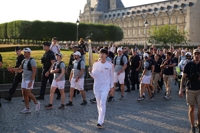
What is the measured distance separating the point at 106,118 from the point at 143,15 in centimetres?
9567

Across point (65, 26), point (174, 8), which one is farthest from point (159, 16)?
point (65, 26)

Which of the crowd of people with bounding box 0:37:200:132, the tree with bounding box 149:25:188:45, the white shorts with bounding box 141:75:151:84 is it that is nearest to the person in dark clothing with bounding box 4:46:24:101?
the crowd of people with bounding box 0:37:200:132

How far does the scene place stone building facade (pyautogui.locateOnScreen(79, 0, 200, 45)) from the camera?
279ft

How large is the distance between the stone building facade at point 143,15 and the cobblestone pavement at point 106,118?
224 ft

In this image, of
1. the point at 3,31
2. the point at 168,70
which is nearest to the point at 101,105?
the point at 168,70

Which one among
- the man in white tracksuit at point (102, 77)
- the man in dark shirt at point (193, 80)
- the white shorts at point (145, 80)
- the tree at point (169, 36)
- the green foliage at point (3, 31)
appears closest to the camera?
the man in dark shirt at point (193, 80)

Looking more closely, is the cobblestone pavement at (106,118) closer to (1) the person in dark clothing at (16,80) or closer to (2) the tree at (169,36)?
(1) the person in dark clothing at (16,80)

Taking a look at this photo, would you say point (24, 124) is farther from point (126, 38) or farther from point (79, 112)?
point (126, 38)

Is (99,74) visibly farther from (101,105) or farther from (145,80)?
(145,80)

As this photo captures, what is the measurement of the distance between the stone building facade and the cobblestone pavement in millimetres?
68141

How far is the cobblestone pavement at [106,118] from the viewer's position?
7.66 metres

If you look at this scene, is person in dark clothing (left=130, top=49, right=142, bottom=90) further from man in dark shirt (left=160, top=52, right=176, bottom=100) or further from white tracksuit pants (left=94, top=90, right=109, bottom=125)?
white tracksuit pants (left=94, top=90, right=109, bottom=125)

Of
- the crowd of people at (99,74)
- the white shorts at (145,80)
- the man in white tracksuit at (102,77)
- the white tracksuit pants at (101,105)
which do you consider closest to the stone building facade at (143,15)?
the crowd of people at (99,74)

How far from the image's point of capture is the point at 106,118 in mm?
8953
